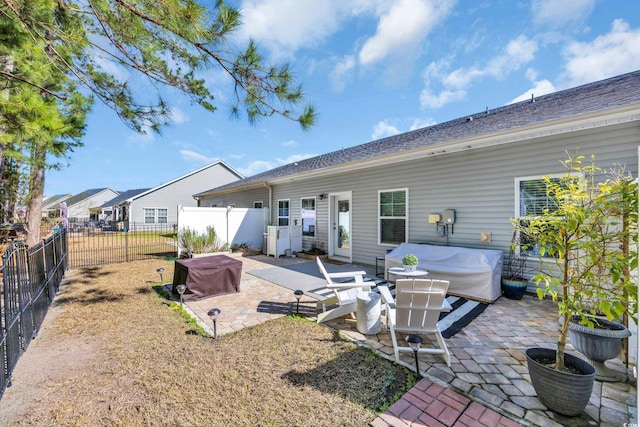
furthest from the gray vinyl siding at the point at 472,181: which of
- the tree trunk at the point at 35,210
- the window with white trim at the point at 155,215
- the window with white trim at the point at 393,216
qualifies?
the window with white trim at the point at 155,215

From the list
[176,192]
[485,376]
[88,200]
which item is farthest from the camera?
[88,200]

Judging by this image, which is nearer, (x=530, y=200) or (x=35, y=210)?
(x=530, y=200)

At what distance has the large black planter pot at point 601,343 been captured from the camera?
7.75ft

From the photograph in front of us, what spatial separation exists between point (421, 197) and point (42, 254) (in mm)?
7413

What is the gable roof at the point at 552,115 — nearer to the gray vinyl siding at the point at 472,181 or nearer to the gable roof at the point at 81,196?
the gray vinyl siding at the point at 472,181

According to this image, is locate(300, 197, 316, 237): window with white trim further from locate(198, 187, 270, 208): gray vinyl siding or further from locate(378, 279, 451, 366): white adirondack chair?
locate(378, 279, 451, 366): white adirondack chair

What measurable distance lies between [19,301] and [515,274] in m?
7.36

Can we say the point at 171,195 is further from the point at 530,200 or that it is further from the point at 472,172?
the point at 530,200

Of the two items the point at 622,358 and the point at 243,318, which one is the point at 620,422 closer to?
the point at 622,358

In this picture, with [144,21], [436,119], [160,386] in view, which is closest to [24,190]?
[144,21]

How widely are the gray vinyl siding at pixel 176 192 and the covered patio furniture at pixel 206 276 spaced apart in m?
19.6

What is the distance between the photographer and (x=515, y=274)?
5004 millimetres

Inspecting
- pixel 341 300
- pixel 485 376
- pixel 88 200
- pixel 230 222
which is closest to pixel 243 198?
pixel 230 222

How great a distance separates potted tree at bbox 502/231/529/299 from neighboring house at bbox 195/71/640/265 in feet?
0.66
